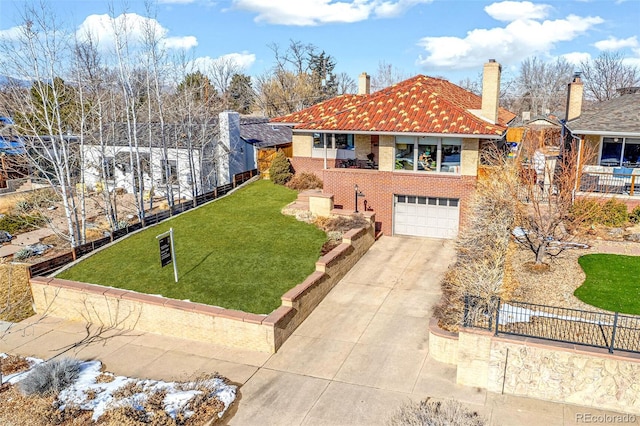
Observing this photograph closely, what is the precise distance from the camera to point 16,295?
16.3 metres

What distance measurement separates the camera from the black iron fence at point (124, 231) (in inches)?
661

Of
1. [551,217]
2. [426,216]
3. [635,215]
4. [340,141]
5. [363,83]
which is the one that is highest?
[363,83]

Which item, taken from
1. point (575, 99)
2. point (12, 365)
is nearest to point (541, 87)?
point (575, 99)

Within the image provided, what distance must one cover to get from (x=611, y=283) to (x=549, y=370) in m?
5.59

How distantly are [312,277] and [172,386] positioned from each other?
18.2 feet

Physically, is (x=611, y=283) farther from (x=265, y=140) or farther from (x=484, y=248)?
(x=265, y=140)

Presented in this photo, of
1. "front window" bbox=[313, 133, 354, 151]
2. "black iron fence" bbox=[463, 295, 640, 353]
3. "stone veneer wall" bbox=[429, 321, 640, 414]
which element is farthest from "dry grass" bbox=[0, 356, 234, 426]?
"front window" bbox=[313, 133, 354, 151]

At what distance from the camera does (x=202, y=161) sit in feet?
94.8

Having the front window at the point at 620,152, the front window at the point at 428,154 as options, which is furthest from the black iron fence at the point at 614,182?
the front window at the point at 428,154

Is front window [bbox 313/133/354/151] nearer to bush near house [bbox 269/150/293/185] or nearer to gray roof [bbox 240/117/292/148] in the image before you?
bush near house [bbox 269/150/293/185]

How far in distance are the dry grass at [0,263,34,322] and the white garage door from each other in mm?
15023

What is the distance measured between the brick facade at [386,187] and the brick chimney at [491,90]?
374cm

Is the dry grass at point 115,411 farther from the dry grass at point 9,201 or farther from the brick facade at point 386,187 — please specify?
the dry grass at point 9,201

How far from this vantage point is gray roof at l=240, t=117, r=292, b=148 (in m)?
32.5
